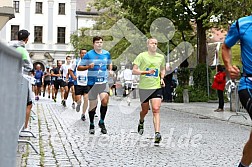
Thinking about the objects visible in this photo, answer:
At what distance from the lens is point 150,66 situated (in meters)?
10.4

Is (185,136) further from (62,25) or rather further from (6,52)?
(62,25)

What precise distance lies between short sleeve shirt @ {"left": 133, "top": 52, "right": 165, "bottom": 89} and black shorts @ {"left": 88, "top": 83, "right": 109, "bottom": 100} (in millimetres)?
1173

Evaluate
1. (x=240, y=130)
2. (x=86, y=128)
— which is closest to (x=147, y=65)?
(x=86, y=128)

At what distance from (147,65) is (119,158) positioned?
2.95 meters

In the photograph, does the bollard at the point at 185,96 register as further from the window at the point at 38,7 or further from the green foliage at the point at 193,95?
the window at the point at 38,7

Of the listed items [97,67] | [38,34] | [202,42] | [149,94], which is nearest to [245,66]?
[149,94]

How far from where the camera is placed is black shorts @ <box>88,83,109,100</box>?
37.6 feet

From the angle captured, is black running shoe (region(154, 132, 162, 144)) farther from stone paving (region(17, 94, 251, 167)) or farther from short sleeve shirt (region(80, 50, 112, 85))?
short sleeve shirt (region(80, 50, 112, 85))

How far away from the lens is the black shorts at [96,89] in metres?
11.5

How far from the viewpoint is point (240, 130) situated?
44.1 feet

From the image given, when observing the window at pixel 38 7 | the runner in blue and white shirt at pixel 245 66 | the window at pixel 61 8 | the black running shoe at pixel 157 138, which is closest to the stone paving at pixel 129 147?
the black running shoe at pixel 157 138

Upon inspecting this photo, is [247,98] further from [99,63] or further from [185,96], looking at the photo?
[185,96]

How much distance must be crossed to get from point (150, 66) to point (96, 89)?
163cm

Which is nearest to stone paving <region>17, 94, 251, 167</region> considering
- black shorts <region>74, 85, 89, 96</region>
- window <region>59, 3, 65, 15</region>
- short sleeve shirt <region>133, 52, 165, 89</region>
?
short sleeve shirt <region>133, 52, 165, 89</region>
